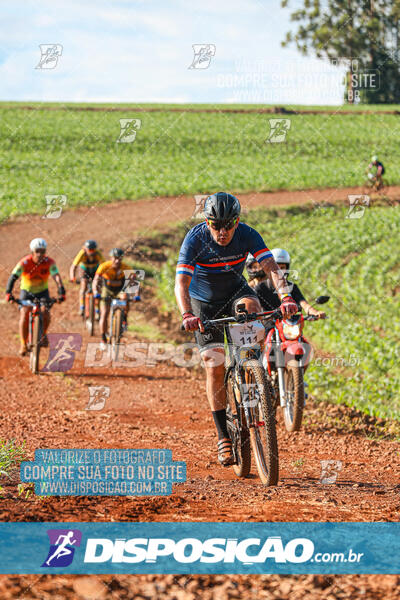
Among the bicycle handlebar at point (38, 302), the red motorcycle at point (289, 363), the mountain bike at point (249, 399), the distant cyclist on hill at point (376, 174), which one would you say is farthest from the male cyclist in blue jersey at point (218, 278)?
the distant cyclist on hill at point (376, 174)

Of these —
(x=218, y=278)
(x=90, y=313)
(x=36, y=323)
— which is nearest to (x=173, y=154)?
(x=90, y=313)

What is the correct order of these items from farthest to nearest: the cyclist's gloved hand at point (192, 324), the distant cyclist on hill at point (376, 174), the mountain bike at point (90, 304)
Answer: the distant cyclist on hill at point (376, 174)
the mountain bike at point (90, 304)
the cyclist's gloved hand at point (192, 324)

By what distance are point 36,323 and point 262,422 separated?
656 centimetres

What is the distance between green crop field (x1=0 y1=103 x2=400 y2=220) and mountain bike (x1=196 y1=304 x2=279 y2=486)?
25.0 m

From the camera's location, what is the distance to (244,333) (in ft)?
17.9

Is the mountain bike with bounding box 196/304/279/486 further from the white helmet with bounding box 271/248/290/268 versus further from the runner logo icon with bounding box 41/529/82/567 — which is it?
the white helmet with bounding box 271/248/290/268

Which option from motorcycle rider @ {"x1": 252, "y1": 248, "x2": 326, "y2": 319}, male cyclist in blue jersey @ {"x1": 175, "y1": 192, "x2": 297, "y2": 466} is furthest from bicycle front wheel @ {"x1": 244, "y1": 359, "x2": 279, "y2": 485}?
motorcycle rider @ {"x1": 252, "y1": 248, "x2": 326, "y2": 319}

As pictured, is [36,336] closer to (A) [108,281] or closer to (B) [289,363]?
(A) [108,281]

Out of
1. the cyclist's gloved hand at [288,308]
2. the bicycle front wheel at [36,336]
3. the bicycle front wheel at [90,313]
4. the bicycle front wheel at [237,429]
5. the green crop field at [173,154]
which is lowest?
the bicycle front wheel at [237,429]

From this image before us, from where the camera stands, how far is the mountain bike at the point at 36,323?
429 inches

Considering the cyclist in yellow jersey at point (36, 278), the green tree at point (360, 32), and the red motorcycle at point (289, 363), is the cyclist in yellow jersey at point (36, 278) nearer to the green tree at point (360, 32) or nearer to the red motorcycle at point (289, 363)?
the red motorcycle at point (289, 363)

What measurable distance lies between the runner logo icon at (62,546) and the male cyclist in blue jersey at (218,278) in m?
1.99

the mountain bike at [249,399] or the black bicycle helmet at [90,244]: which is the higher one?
the black bicycle helmet at [90,244]

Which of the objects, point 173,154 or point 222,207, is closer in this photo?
point 222,207
